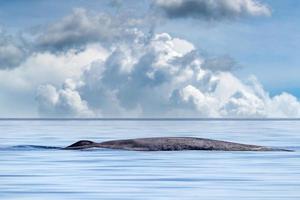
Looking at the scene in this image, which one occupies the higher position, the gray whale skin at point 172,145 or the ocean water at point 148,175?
the gray whale skin at point 172,145

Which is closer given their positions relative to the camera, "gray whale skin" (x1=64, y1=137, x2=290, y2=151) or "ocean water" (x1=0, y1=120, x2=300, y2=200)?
"ocean water" (x1=0, y1=120, x2=300, y2=200)

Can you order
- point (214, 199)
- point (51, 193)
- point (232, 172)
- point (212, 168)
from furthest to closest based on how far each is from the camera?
point (212, 168)
point (232, 172)
point (51, 193)
point (214, 199)

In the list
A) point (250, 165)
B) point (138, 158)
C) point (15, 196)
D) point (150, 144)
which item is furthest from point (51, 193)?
point (150, 144)

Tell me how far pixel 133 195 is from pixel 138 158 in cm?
1852

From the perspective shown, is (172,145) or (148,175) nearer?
(148,175)

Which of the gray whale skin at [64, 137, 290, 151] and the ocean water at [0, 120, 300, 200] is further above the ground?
the gray whale skin at [64, 137, 290, 151]

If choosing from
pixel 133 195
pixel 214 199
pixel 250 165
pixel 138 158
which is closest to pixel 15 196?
pixel 133 195

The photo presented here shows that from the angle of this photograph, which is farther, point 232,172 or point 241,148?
point 241,148

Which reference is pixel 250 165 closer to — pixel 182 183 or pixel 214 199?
pixel 182 183

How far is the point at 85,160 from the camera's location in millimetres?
42938

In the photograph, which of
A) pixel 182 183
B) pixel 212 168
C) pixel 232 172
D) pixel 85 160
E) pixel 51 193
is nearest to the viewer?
pixel 51 193

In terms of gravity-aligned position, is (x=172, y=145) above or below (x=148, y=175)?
above

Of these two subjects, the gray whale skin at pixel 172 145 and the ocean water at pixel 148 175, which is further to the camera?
the gray whale skin at pixel 172 145

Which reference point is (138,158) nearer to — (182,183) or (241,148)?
(241,148)
